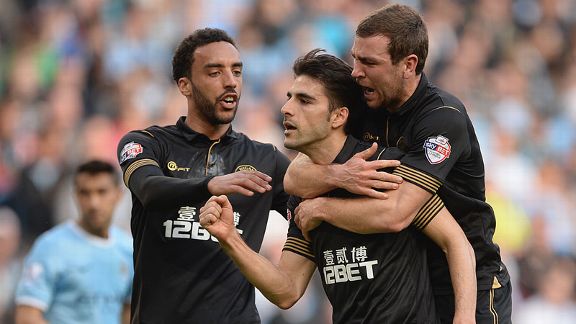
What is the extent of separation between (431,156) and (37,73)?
27.0 ft

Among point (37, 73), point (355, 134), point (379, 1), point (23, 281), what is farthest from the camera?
point (379, 1)

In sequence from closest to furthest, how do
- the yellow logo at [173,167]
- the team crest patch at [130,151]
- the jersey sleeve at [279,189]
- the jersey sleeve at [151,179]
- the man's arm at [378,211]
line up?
the man's arm at [378,211], the jersey sleeve at [151,179], the team crest patch at [130,151], the yellow logo at [173,167], the jersey sleeve at [279,189]

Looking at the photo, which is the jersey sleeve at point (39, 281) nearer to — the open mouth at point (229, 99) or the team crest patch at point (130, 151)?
the team crest patch at point (130, 151)

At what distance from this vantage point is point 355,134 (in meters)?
5.69

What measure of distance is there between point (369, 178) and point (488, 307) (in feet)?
2.90

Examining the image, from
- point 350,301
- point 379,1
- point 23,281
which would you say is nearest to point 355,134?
point 350,301

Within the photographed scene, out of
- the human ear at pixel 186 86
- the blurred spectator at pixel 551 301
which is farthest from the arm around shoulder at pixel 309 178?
the blurred spectator at pixel 551 301

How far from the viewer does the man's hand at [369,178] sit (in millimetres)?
5258

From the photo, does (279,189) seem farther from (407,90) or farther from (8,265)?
(8,265)

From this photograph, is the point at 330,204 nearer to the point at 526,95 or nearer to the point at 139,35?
the point at 139,35

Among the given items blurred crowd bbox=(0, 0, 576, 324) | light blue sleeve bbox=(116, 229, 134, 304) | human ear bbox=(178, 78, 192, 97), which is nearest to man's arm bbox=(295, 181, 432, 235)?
human ear bbox=(178, 78, 192, 97)

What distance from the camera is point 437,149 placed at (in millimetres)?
5285

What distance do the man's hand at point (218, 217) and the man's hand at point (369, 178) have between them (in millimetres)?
544

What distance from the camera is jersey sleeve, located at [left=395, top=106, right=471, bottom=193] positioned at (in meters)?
5.28
